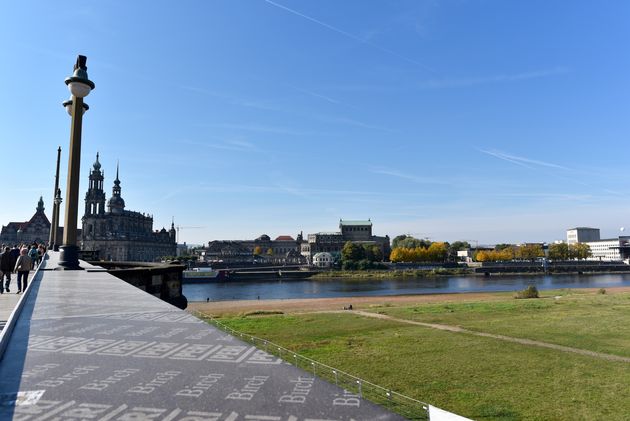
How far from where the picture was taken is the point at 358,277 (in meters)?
135

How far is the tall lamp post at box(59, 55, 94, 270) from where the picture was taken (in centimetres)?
2131

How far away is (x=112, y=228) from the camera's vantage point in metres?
166

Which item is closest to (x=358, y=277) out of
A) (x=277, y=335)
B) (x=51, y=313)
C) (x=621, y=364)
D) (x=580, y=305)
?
(x=580, y=305)

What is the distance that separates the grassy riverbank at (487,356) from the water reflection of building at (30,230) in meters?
164

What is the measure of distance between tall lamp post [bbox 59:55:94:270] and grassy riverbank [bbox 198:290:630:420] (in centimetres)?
1297

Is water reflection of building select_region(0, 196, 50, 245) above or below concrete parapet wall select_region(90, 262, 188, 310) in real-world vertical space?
above

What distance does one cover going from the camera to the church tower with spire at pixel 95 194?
155613 mm

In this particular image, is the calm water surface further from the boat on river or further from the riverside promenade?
the riverside promenade

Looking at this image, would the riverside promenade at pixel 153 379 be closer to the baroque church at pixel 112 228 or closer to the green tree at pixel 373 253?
the baroque church at pixel 112 228

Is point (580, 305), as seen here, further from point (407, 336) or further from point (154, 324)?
point (154, 324)

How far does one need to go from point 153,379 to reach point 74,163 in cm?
2213

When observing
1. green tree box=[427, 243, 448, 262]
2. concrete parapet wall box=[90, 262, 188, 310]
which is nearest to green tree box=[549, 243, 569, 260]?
green tree box=[427, 243, 448, 262]

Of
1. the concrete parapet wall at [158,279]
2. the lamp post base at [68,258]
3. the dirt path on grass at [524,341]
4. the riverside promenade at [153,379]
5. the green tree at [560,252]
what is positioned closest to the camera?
the riverside promenade at [153,379]

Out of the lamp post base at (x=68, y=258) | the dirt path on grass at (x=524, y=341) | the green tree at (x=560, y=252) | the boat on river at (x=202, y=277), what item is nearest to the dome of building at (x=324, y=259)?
the boat on river at (x=202, y=277)
